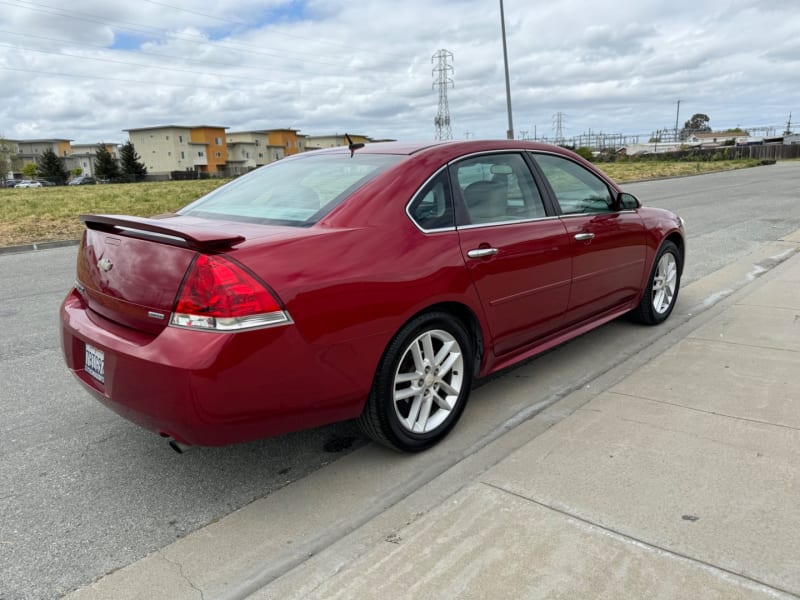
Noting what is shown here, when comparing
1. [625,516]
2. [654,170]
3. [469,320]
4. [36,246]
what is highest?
[654,170]

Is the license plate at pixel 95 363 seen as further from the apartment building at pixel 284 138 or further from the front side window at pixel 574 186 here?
the apartment building at pixel 284 138

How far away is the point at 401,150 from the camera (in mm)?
3562

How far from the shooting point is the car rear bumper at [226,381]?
2439 millimetres

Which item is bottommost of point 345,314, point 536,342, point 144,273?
point 536,342

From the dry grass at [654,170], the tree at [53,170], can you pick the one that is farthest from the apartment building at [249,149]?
the dry grass at [654,170]

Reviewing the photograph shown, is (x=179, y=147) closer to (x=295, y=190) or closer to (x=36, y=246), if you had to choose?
(x=36, y=246)

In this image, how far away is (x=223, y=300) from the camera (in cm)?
245

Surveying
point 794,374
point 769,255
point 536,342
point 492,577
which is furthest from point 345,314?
point 769,255

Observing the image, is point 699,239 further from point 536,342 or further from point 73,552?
point 73,552

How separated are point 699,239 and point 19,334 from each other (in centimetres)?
937

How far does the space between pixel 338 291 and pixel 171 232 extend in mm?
718

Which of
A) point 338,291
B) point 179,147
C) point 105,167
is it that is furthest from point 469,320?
point 179,147

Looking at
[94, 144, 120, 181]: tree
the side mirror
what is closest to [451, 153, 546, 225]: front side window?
the side mirror

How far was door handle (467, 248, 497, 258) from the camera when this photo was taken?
3318mm
